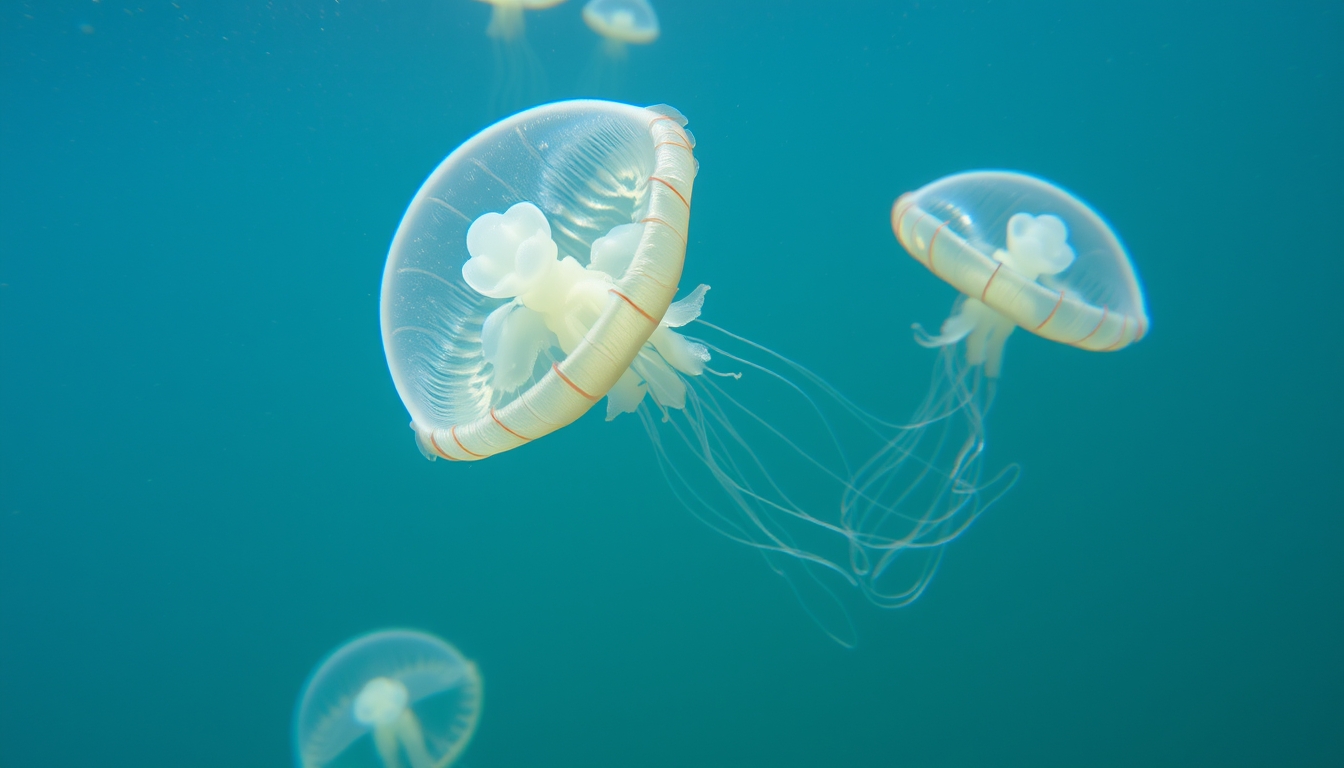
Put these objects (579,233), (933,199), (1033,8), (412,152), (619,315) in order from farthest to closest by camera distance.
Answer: (1033,8), (412,152), (933,199), (579,233), (619,315)

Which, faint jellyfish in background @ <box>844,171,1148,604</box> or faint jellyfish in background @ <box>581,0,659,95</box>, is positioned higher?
faint jellyfish in background @ <box>581,0,659,95</box>

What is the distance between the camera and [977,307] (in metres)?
3.16

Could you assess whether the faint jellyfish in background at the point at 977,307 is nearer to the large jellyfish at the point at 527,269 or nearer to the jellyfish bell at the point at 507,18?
the large jellyfish at the point at 527,269

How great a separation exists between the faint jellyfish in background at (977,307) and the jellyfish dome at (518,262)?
1.19 metres

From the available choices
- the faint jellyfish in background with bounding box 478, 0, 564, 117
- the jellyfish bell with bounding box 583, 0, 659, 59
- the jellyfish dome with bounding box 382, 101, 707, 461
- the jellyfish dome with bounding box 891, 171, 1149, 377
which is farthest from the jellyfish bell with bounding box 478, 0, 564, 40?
the jellyfish dome with bounding box 891, 171, 1149, 377

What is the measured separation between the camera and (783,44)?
11.6 ft

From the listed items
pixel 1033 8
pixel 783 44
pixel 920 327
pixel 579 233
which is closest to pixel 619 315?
pixel 579 233

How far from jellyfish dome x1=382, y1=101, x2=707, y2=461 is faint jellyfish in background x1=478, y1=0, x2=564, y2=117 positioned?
142 cm

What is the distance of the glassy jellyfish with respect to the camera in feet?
12.3

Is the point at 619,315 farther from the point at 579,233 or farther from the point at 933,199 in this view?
the point at 933,199

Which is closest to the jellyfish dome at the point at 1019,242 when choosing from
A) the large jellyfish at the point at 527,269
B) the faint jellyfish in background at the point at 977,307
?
the faint jellyfish in background at the point at 977,307

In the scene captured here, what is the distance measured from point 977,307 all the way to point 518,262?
90.9 inches

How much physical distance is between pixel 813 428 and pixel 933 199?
1.34m

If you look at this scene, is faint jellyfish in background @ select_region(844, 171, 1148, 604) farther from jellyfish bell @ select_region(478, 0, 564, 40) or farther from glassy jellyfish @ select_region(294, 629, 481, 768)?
glassy jellyfish @ select_region(294, 629, 481, 768)
